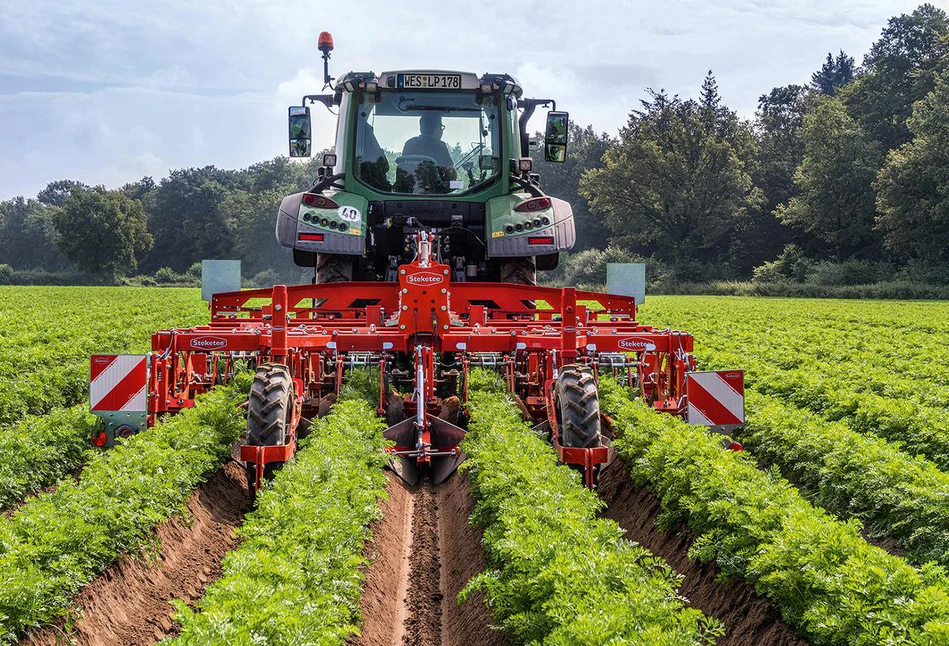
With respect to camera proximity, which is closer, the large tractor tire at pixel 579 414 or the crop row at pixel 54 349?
the large tractor tire at pixel 579 414

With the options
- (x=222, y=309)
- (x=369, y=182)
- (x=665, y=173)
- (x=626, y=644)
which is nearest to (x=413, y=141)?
(x=369, y=182)

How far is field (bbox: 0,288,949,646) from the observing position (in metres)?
4.03

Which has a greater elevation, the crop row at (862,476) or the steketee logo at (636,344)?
the steketee logo at (636,344)

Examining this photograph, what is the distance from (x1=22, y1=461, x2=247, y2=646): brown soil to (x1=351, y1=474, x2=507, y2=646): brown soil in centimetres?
108

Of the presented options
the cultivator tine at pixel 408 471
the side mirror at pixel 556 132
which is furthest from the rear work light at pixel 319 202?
the cultivator tine at pixel 408 471

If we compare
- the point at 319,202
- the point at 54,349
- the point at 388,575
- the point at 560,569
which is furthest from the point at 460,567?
the point at 54,349

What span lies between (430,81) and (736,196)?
171 feet

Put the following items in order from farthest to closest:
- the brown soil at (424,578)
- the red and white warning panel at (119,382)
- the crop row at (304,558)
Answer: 1. the red and white warning panel at (119,382)
2. the brown soil at (424,578)
3. the crop row at (304,558)

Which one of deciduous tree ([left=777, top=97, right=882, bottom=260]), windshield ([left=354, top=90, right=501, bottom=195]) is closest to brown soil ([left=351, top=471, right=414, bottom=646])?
windshield ([left=354, top=90, right=501, bottom=195])

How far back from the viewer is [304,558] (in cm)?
456

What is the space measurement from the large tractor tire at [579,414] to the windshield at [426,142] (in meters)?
3.82

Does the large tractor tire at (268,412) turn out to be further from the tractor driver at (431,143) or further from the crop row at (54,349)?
the crop row at (54,349)

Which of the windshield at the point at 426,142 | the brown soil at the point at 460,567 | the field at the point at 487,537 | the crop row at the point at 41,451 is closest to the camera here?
the field at the point at 487,537

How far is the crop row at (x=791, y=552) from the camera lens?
12.8 ft
